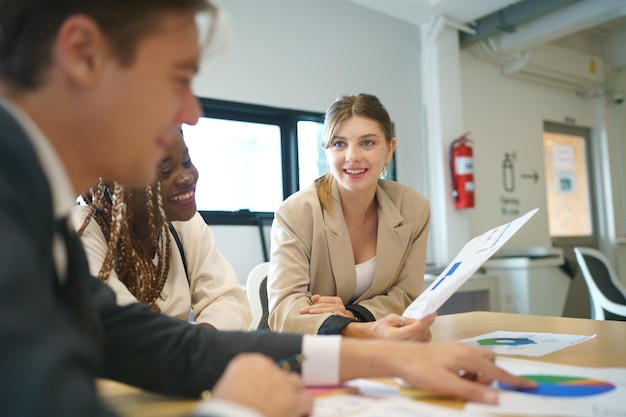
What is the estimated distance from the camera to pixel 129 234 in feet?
4.31

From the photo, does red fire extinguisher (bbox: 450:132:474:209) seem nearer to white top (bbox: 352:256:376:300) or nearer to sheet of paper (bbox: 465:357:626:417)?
white top (bbox: 352:256:376:300)

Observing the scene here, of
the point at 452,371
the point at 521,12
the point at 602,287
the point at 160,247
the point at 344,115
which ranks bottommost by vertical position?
the point at 602,287

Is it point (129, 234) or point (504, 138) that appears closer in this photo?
point (129, 234)

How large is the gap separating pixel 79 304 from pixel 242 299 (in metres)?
0.97

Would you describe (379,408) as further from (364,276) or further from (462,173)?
(462,173)

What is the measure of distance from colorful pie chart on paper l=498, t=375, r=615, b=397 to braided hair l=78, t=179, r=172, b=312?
886mm

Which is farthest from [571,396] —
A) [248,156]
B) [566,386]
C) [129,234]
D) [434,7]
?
[434,7]

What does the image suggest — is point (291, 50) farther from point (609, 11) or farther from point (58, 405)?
point (58, 405)

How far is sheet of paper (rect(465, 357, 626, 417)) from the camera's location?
0.66 metres

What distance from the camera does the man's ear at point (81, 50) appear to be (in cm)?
55

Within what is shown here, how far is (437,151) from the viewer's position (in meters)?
4.63

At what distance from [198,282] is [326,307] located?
38 centimetres

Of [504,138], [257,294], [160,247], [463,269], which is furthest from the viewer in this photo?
[504,138]

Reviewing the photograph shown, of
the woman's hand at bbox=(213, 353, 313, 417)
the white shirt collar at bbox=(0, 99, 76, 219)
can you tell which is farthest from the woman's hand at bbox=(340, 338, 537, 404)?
the white shirt collar at bbox=(0, 99, 76, 219)
